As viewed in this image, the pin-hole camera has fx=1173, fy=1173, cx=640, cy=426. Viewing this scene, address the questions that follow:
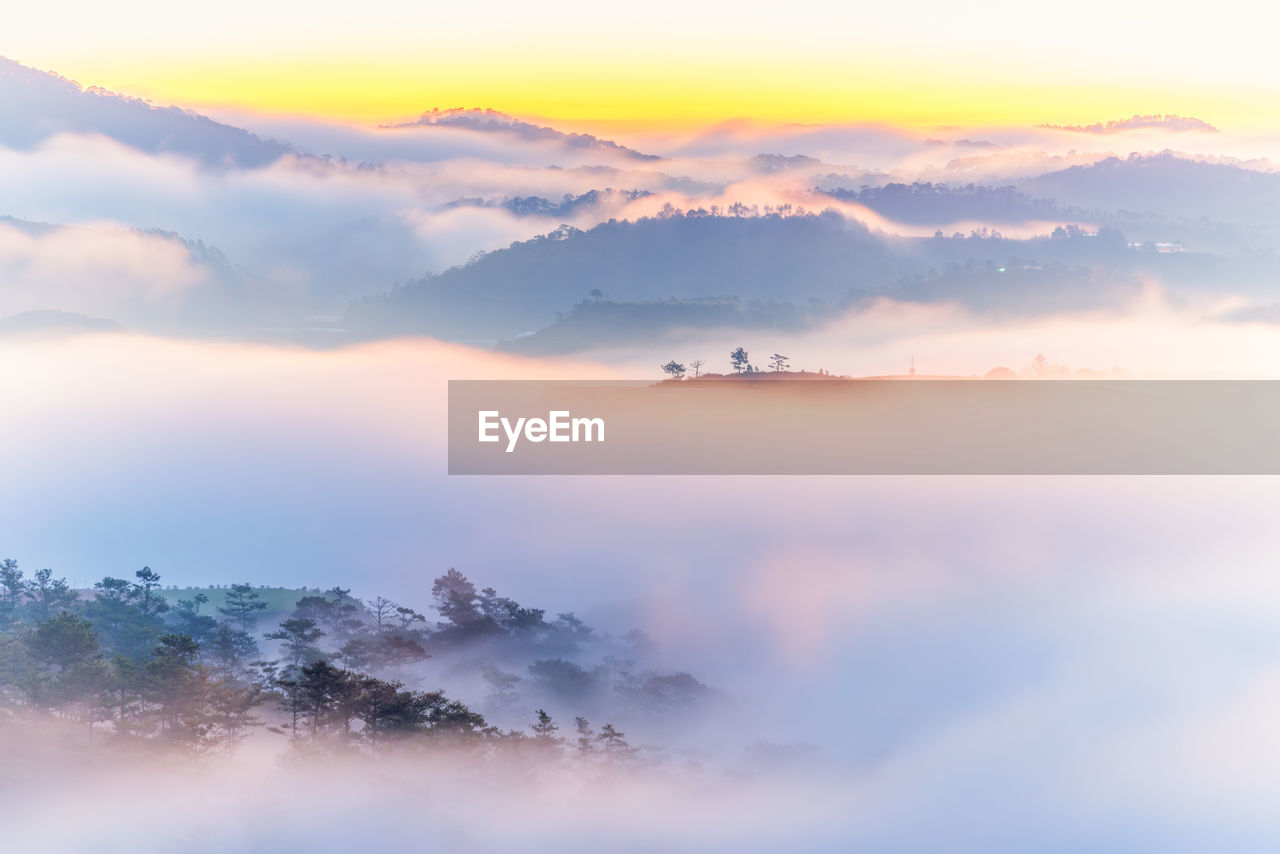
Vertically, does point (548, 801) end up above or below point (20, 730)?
below

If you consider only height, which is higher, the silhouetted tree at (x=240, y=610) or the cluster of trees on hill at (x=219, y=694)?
the cluster of trees on hill at (x=219, y=694)

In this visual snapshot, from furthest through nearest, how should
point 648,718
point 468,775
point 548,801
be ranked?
point 648,718 < point 548,801 < point 468,775

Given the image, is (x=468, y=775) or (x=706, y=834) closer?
(x=468, y=775)

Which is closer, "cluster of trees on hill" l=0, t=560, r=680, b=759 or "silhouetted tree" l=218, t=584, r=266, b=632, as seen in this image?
"cluster of trees on hill" l=0, t=560, r=680, b=759

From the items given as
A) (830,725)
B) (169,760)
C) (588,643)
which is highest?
(169,760)

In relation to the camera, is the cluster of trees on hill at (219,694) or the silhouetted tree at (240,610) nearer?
the cluster of trees on hill at (219,694)

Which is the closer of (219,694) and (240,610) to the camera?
(219,694)

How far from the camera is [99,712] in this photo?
198ft

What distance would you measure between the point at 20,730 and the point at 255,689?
11.3 metres

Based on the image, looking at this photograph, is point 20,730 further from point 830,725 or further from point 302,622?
point 830,725

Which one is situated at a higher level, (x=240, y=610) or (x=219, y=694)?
(x=219, y=694)

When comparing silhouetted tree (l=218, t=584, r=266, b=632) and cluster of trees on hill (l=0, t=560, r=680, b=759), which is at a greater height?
cluster of trees on hill (l=0, t=560, r=680, b=759)

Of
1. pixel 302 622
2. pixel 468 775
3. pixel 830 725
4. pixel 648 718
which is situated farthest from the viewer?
pixel 830 725

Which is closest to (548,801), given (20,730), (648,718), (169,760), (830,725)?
(169,760)
